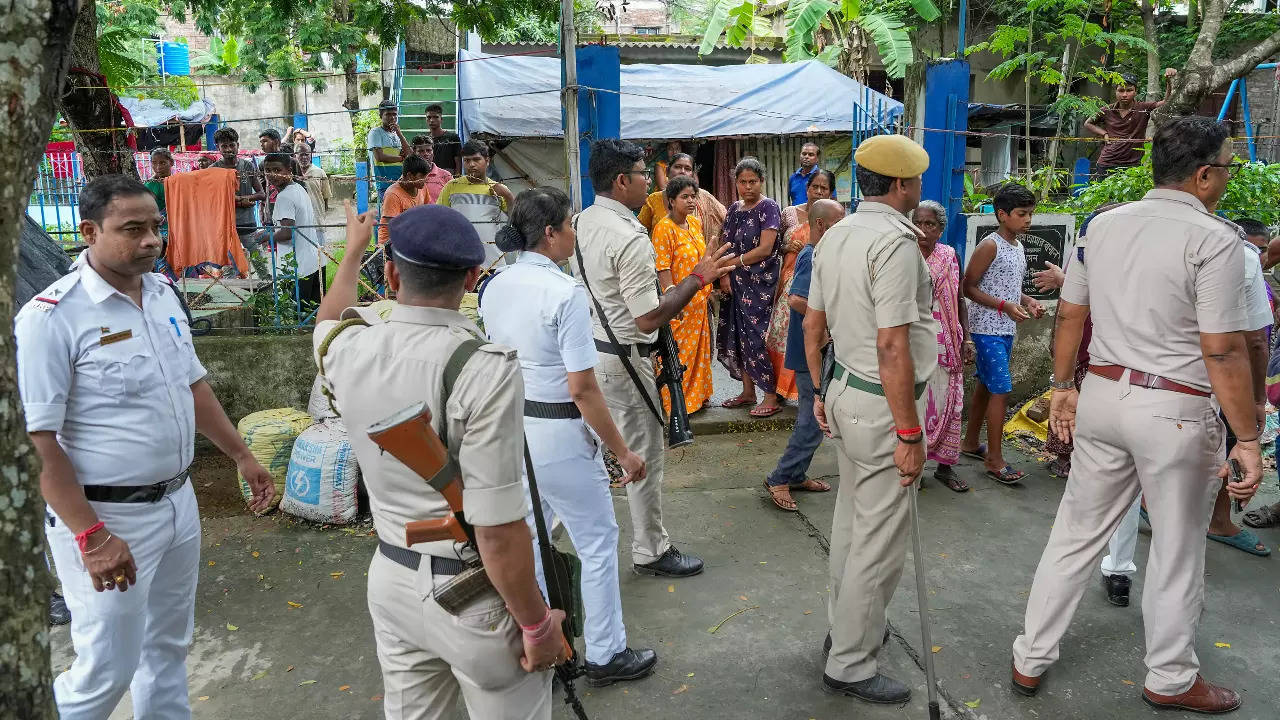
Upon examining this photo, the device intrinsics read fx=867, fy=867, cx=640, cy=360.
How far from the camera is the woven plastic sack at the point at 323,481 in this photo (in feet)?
15.3

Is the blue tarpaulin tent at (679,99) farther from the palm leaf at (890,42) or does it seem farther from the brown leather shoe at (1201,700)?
the brown leather shoe at (1201,700)

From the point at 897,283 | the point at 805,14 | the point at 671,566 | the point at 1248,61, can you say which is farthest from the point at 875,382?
the point at 805,14

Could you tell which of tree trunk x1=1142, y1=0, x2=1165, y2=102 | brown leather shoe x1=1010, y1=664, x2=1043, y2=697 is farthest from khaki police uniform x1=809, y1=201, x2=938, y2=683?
tree trunk x1=1142, y1=0, x2=1165, y2=102

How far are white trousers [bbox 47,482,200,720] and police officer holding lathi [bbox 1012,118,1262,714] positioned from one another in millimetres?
2888

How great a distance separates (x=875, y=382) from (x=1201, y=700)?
5.24 ft

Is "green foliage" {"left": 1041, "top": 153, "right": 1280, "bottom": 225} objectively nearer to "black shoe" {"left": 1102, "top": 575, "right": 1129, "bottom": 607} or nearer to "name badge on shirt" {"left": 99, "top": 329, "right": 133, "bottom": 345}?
"black shoe" {"left": 1102, "top": 575, "right": 1129, "bottom": 607}

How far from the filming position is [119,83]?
23.6 feet

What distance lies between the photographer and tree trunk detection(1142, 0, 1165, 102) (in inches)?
462

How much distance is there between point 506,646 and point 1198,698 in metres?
2.59

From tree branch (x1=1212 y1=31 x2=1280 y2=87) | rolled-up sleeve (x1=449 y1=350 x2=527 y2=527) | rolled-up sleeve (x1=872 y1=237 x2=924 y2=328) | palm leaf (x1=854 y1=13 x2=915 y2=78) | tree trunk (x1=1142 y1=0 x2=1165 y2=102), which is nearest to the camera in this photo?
rolled-up sleeve (x1=449 y1=350 x2=527 y2=527)

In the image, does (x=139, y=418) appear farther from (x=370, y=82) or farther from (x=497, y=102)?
(x=370, y=82)

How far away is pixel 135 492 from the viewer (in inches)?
98.0

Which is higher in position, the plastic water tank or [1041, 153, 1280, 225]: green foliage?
the plastic water tank

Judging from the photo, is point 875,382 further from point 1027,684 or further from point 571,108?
point 571,108
